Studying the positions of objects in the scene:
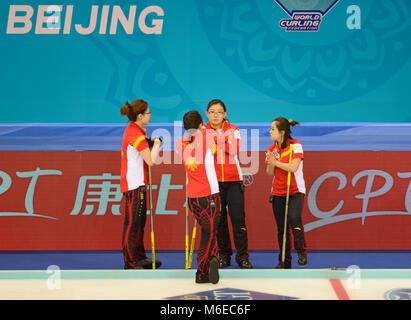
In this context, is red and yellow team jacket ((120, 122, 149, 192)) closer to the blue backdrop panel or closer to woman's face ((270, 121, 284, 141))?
woman's face ((270, 121, 284, 141))

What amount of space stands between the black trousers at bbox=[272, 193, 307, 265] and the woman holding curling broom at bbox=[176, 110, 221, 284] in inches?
39.2

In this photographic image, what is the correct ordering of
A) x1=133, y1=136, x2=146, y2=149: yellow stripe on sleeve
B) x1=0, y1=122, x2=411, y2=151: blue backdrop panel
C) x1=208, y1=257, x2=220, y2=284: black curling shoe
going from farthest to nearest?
1. x1=0, y1=122, x2=411, y2=151: blue backdrop panel
2. x1=133, y1=136, x2=146, y2=149: yellow stripe on sleeve
3. x1=208, y1=257, x2=220, y2=284: black curling shoe

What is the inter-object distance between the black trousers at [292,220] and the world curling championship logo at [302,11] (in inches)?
147

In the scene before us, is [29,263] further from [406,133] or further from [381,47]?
[381,47]

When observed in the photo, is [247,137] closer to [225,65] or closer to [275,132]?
[275,132]

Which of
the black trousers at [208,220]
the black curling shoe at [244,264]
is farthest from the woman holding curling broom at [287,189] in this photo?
the black trousers at [208,220]

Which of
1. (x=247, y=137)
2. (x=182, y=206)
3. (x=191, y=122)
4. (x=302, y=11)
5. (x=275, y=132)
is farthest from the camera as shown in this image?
(x=302, y=11)

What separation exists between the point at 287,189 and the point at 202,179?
3.61 feet

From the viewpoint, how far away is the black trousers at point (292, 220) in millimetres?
4242

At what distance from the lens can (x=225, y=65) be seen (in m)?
7.30

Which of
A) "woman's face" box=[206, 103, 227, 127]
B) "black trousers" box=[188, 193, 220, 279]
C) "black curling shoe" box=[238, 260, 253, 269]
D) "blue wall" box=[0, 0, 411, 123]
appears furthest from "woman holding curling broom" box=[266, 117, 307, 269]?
"blue wall" box=[0, 0, 411, 123]

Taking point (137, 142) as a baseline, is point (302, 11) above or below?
above

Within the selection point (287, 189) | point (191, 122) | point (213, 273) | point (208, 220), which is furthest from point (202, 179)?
point (287, 189)

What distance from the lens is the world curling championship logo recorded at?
287 inches
